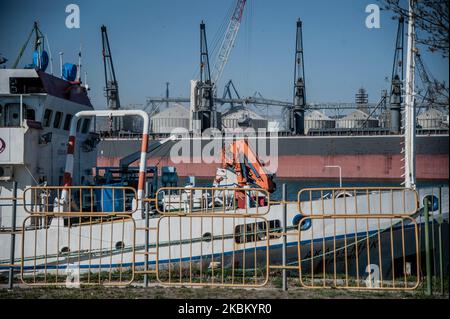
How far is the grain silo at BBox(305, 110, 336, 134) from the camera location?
79.3 m

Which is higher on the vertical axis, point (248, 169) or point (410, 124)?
point (410, 124)

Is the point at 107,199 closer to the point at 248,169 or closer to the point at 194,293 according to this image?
the point at 248,169

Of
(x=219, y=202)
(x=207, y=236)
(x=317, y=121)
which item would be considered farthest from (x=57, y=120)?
(x=317, y=121)

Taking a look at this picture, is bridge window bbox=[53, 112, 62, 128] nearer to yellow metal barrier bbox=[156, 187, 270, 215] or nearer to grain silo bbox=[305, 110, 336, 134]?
yellow metal barrier bbox=[156, 187, 270, 215]

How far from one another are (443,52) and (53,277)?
6873 mm

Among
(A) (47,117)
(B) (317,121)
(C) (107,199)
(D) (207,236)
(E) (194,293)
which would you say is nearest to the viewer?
(E) (194,293)

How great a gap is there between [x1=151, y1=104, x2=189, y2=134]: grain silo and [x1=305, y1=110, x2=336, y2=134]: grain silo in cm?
1583

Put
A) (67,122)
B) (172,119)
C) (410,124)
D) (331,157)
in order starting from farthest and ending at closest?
(172,119) → (331,157) → (67,122) → (410,124)

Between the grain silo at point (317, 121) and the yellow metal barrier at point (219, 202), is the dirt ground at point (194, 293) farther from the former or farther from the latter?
the grain silo at point (317, 121)

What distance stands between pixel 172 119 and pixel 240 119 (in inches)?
329

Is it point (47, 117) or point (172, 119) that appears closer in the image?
point (47, 117)

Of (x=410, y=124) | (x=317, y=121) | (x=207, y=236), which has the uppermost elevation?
(x=317, y=121)

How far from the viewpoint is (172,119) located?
74.1 meters

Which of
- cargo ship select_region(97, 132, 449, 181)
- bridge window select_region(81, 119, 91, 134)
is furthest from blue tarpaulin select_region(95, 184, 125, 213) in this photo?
cargo ship select_region(97, 132, 449, 181)
